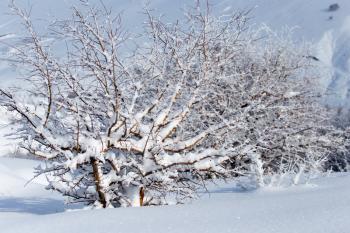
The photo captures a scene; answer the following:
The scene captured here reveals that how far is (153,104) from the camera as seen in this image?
7281 millimetres

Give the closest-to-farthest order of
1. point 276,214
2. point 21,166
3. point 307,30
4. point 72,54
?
1. point 276,214
2. point 72,54
3. point 21,166
4. point 307,30

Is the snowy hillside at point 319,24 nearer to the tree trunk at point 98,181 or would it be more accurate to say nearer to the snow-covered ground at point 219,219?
the tree trunk at point 98,181

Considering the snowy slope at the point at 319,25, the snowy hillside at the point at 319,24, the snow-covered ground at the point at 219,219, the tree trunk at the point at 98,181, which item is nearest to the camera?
the snow-covered ground at the point at 219,219

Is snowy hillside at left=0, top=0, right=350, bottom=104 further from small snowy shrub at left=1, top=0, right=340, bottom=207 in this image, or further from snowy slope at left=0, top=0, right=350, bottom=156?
small snowy shrub at left=1, top=0, right=340, bottom=207

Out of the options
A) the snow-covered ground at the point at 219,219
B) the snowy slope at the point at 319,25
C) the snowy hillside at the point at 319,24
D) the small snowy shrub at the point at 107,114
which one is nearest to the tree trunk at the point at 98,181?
the small snowy shrub at the point at 107,114

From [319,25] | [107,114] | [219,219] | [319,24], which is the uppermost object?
[319,24]

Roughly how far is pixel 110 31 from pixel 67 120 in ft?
3.71

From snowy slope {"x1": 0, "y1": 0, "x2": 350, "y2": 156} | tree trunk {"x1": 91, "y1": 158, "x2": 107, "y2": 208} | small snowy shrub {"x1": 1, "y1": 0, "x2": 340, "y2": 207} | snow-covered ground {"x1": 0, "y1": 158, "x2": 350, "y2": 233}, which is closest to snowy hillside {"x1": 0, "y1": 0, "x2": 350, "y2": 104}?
snowy slope {"x1": 0, "y1": 0, "x2": 350, "y2": 156}

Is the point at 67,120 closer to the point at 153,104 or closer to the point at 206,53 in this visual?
the point at 153,104

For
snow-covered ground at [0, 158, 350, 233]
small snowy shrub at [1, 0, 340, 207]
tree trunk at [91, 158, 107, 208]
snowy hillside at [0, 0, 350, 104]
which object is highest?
snowy hillside at [0, 0, 350, 104]

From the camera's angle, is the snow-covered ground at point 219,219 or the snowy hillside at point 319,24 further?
the snowy hillside at point 319,24

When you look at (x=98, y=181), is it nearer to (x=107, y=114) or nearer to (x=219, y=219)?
(x=107, y=114)

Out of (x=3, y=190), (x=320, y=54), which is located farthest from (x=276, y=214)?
(x=320, y=54)

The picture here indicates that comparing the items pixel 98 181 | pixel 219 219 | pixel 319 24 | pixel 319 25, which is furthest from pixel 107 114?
pixel 319 24
